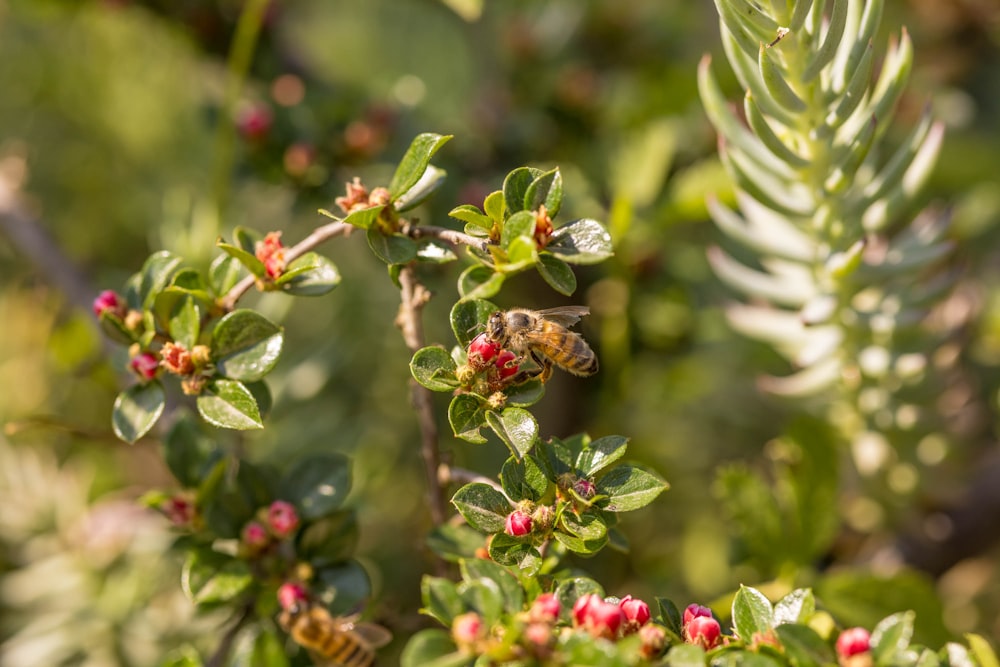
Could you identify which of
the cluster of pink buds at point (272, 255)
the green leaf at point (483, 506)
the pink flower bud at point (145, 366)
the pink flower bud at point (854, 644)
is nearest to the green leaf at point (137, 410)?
the pink flower bud at point (145, 366)

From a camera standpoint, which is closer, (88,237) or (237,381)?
(237,381)

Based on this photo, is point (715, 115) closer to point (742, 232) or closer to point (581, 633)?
point (742, 232)

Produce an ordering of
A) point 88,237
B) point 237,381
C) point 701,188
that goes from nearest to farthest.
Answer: point 237,381
point 701,188
point 88,237

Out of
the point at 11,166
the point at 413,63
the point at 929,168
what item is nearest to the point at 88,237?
the point at 11,166

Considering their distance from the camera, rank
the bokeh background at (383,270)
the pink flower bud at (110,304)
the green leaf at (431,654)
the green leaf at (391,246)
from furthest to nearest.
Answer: the bokeh background at (383,270) → the pink flower bud at (110,304) → the green leaf at (391,246) → the green leaf at (431,654)

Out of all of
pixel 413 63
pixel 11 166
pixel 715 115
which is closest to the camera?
pixel 715 115

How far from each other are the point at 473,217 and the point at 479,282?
0.04m

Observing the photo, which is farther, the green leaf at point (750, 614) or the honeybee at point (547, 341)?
the honeybee at point (547, 341)

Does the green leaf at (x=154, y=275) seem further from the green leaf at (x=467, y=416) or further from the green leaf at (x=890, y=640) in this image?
the green leaf at (x=890, y=640)

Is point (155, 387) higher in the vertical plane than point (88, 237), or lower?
higher

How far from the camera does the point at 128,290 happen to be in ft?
2.14

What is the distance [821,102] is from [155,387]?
0.48m

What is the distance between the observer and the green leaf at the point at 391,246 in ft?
1.79

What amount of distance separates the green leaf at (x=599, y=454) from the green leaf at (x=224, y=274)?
10.3 inches
